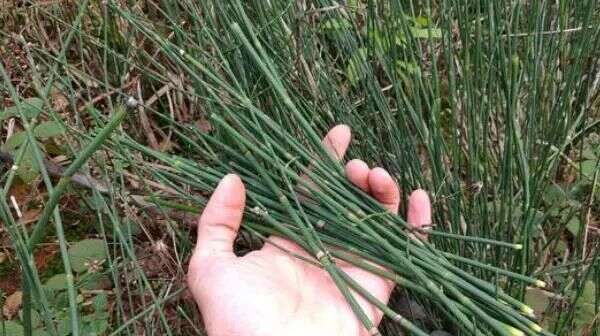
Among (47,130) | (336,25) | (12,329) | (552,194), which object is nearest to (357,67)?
(336,25)

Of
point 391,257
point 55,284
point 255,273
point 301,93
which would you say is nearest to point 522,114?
point 301,93

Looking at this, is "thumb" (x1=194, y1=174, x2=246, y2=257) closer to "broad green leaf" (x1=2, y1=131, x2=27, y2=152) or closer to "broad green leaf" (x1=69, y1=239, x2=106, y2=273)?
"broad green leaf" (x1=69, y1=239, x2=106, y2=273)

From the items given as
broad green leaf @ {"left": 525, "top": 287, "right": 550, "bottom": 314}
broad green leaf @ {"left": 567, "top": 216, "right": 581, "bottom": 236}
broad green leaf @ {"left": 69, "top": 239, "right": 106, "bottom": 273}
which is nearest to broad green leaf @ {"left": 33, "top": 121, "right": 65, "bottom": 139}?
broad green leaf @ {"left": 69, "top": 239, "right": 106, "bottom": 273}

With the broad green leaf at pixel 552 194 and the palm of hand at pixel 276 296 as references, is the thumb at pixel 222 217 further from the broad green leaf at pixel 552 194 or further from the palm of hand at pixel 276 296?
the broad green leaf at pixel 552 194

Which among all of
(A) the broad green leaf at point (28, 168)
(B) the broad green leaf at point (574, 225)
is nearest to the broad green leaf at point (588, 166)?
(B) the broad green leaf at point (574, 225)

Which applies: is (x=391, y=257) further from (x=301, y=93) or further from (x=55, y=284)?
(x=55, y=284)
